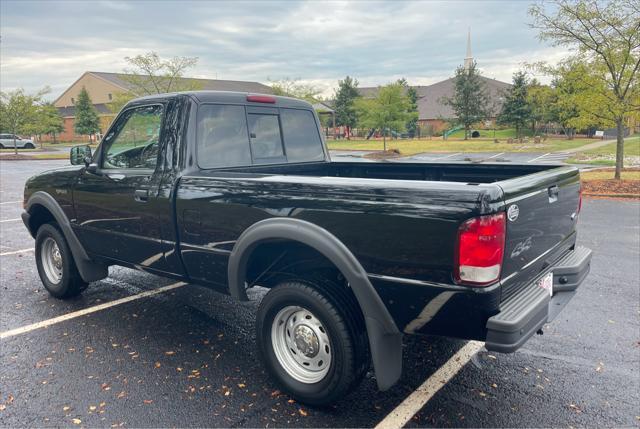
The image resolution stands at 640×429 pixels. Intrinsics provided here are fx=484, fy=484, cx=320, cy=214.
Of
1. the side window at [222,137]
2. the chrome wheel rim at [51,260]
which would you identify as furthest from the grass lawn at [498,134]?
the chrome wheel rim at [51,260]

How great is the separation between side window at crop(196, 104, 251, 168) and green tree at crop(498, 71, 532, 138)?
45.9m

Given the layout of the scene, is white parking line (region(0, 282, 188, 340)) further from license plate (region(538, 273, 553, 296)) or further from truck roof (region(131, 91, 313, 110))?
license plate (region(538, 273, 553, 296))

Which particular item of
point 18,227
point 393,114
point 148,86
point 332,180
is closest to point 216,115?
point 332,180

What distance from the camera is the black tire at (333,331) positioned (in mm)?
2877

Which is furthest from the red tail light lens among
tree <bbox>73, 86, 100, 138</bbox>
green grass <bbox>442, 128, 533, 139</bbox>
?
tree <bbox>73, 86, 100, 138</bbox>

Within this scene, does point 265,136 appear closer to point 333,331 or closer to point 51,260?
point 333,331

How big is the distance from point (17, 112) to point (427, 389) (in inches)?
1465

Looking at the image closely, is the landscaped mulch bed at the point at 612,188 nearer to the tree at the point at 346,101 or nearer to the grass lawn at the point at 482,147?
the grass lawn at the point at 482,147

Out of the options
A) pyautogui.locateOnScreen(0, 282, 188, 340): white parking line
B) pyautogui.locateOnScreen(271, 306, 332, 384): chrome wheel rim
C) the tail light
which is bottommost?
pyautogui.locateOnScreen(0, 282, 188, 340): white parking line

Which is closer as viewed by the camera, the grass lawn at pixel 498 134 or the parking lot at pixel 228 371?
the parking lot at pixel 228 371

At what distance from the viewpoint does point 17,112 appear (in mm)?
32781

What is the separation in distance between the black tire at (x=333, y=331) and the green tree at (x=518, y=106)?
153ft

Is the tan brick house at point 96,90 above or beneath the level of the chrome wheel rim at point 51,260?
above

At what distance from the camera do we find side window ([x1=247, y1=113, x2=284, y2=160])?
419 centimetres
